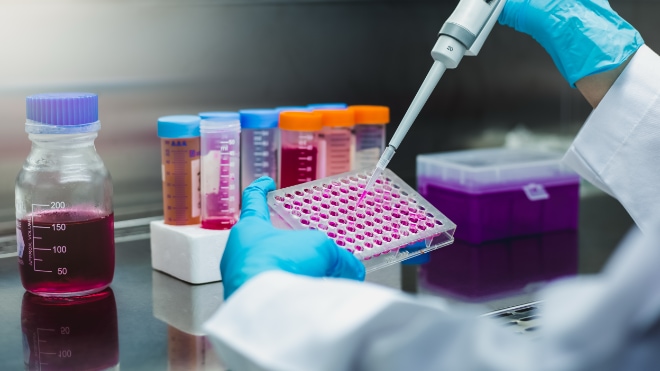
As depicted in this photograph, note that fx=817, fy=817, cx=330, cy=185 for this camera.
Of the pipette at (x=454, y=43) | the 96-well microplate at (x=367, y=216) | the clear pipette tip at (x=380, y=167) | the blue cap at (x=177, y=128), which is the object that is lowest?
the 96-well microplate at (x=367, y=216)

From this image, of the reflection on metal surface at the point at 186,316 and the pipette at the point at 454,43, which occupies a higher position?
the pipette at the point at 454,43

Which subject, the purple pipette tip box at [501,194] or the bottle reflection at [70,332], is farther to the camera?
the purple pipette tip box at [501,194]

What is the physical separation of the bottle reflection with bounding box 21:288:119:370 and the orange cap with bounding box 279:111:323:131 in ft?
1.57

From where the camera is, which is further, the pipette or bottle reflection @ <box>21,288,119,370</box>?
the pipette

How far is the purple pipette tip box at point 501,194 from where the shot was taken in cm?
192

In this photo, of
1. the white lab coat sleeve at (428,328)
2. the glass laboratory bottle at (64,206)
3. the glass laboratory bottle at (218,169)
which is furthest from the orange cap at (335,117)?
the white lab coat sleeve at (428,328)

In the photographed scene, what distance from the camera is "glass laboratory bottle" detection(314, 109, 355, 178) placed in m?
1.75

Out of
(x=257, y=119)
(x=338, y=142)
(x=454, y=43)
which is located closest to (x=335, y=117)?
(x=338, y=142)

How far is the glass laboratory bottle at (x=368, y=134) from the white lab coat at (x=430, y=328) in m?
1.06

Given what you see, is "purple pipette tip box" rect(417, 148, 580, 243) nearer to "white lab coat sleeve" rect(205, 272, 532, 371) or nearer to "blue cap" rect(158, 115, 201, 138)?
"blue cap" rect(158, 115, 201, 138)

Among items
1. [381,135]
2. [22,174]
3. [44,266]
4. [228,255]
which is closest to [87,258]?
[44,266]

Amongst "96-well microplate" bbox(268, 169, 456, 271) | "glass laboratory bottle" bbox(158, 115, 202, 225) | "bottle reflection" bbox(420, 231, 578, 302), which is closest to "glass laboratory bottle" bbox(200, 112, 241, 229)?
"glass laboratory bottle" bbox(158, 115, 202, 225)

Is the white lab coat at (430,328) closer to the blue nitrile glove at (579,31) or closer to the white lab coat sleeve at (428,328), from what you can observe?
the white lab coat sleeve at (428,328)

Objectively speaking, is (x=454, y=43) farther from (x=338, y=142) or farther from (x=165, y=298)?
(x=165, y=298)
